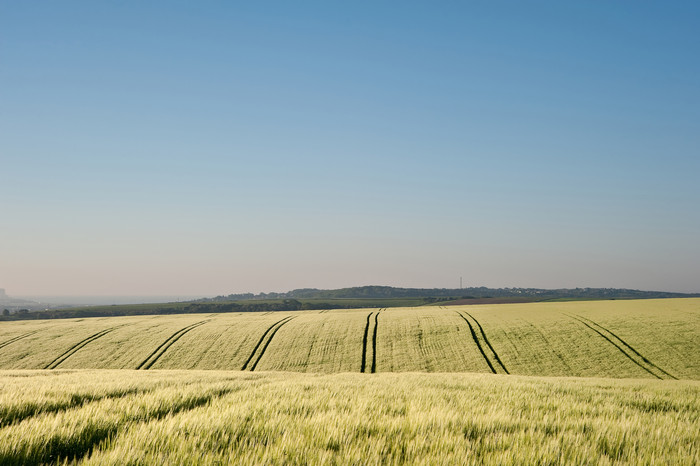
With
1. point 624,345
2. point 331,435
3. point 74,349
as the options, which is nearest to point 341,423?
point 331,435

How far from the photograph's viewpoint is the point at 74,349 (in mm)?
40375

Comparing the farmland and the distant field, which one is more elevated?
the farmland

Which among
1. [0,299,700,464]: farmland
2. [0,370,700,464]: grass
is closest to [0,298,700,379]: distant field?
[0,299,700,464]: farmland

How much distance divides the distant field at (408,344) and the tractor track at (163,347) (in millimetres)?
101

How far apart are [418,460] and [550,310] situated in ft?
184

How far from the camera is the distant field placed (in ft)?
106

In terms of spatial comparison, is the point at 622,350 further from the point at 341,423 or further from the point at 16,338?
the point at 16,338

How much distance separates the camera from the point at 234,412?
16.1 feet

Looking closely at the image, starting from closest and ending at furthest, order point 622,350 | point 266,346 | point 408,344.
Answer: point 622,350
point 408,344
point 266,346

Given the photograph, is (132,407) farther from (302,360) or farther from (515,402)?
(302,360)

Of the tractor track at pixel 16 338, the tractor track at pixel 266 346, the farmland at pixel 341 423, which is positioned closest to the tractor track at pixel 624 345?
the farmland at pixel 341 423

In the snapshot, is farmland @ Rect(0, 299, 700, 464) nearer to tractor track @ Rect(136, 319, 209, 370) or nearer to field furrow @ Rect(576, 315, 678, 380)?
field furrow @ Rect(576, 315, 678, 380)

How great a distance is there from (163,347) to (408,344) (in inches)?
928

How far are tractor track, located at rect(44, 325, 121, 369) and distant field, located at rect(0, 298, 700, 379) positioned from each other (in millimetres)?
120
